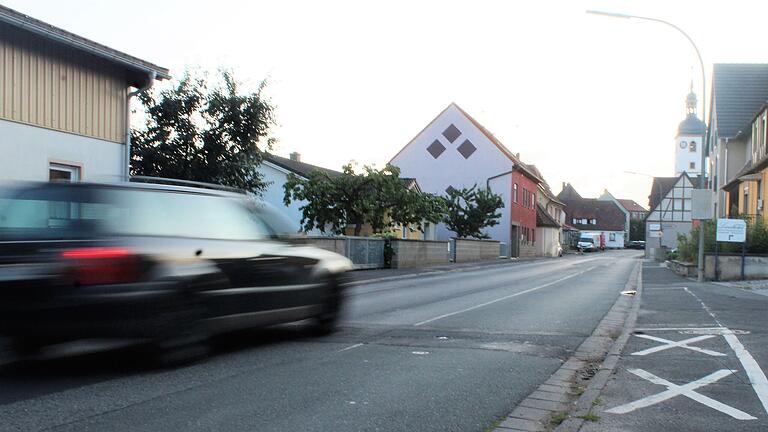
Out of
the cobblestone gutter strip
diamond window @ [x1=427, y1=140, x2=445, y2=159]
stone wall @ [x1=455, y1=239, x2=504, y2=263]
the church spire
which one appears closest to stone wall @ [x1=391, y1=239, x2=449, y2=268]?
stone wall @ [x1=455, y1=239, x2=504, y2=263]

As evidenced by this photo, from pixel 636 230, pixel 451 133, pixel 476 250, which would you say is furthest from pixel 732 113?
pixel 636 230

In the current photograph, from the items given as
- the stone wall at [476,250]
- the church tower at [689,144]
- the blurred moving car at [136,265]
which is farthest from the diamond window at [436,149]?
the church tower at [689,144]

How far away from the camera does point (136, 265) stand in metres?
5.75

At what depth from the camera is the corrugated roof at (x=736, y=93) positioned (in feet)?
119

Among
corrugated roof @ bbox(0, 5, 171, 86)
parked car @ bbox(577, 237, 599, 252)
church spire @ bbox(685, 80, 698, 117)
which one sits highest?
church spire @ bbox(685, 80, 698, 117)

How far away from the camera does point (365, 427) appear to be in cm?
461

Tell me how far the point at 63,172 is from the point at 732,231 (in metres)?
17.5

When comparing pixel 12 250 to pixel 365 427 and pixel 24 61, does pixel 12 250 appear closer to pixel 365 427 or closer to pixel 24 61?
pixel 365 427

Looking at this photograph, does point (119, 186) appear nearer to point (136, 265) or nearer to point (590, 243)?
point (136, 265)

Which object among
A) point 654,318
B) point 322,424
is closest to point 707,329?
point 654,318

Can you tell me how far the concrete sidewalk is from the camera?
15.9ft

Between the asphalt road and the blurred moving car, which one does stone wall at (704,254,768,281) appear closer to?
the asphalt road

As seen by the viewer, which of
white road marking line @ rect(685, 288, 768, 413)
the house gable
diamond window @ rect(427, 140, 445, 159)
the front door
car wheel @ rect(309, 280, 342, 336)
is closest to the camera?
white road marking line @ rect(685, 288, 768, 413)

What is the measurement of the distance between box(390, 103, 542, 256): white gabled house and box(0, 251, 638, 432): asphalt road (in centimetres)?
4355
